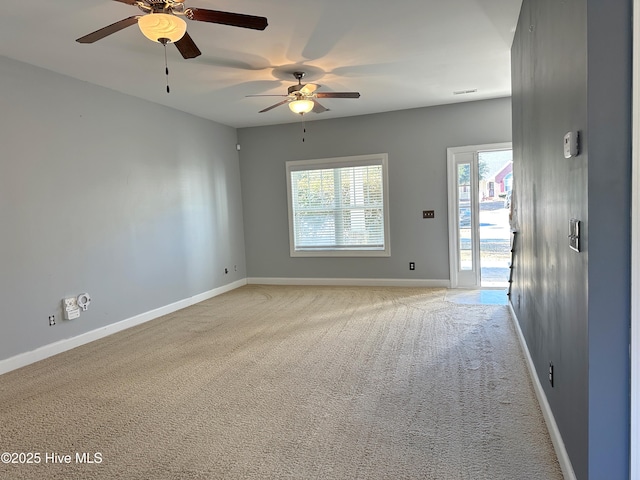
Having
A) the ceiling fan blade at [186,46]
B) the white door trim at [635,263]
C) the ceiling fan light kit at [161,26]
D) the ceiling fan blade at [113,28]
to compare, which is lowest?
the white door trim at [635,263]

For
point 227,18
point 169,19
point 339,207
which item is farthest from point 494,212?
point 169,19

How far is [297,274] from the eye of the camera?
22.9ft

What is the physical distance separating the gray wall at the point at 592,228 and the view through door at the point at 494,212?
13.3ft

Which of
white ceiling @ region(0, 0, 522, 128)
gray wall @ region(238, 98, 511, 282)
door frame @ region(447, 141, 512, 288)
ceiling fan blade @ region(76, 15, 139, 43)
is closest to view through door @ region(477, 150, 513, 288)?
door frame @ region(447, 141, 512, 288)

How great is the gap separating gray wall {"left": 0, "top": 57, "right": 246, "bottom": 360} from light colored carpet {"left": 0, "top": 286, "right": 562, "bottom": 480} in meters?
0.55

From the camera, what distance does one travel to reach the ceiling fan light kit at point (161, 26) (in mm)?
2275

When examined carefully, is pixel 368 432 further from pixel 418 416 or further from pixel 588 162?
pixel 588 162

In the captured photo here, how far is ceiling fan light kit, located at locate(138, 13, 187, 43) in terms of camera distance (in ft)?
7.47

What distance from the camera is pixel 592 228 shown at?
1367 mm

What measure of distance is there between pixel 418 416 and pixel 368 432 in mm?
350

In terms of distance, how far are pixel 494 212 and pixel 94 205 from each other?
519 centimetres

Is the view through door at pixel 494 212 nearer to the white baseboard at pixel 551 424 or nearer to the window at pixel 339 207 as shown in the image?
the window at pixel 339 207

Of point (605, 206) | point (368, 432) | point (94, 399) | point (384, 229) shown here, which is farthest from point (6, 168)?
point (384, 229)

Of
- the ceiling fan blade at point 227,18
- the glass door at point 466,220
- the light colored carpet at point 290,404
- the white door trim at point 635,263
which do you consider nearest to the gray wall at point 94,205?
the light colored carpet at point 290,404
